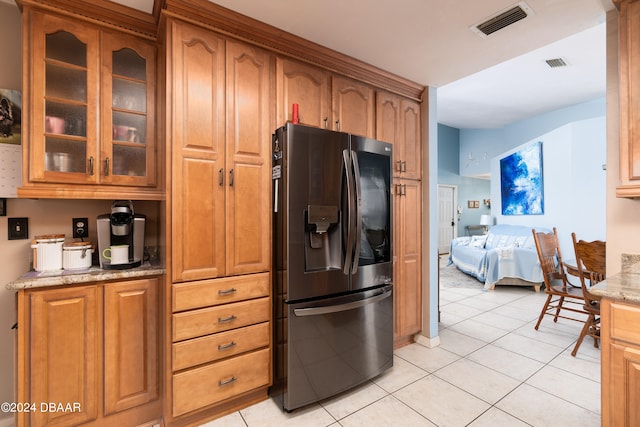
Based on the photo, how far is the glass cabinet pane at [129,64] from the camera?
70.9 inches

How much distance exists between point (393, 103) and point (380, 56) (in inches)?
18.1

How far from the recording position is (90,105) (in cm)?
170

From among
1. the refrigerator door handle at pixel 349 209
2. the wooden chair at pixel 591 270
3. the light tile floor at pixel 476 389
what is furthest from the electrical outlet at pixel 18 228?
the wooden chair at pixel 591 270

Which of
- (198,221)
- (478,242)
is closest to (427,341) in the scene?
(198,221)

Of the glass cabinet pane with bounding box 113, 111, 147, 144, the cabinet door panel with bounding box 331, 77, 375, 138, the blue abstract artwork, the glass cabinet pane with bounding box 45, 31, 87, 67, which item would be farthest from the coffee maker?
the blue abstract artwork

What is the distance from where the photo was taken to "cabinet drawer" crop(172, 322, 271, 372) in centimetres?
166

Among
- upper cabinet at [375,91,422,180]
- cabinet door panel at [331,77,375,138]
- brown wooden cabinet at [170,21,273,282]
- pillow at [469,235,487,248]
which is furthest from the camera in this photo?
pillow at [469,235,487,248]

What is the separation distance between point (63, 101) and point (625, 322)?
3028 mm

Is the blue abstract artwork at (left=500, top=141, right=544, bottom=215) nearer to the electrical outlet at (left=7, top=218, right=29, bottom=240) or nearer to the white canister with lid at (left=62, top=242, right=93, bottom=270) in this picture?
the white canister with lid at (left=62, top=242, right=93, bottom=270)

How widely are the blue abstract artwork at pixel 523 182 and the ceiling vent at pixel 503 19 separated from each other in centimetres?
502

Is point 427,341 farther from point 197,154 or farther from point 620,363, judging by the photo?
point 197,154

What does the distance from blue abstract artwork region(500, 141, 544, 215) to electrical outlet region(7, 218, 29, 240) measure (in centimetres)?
732

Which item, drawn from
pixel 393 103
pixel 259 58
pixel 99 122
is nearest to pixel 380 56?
pixel 393 103

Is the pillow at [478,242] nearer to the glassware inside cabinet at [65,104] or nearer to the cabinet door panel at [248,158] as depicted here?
the cabinet door panel at [248,158]
